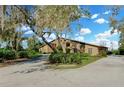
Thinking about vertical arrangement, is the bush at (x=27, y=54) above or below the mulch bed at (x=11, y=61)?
above

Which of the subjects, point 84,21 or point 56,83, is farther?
point 84,21

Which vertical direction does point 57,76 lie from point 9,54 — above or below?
below

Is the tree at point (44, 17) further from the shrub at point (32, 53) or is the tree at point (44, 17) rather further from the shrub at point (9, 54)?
the shrub at point (9, 54)

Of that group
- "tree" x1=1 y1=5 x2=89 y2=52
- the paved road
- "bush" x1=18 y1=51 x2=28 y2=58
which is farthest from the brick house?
the paved road

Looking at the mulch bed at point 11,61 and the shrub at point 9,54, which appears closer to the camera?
the mulch bed at point 11,61

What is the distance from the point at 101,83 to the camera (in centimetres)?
795

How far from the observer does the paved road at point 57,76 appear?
7.99 meters

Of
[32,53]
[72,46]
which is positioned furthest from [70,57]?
[32,53]

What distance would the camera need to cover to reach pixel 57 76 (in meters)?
8.70

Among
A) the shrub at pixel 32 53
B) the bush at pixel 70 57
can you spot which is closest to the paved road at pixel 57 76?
the shrub at pixel 32 53

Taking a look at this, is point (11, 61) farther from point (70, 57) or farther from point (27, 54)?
point (70, 57)

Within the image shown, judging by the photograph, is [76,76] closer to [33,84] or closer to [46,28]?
[33,84]
